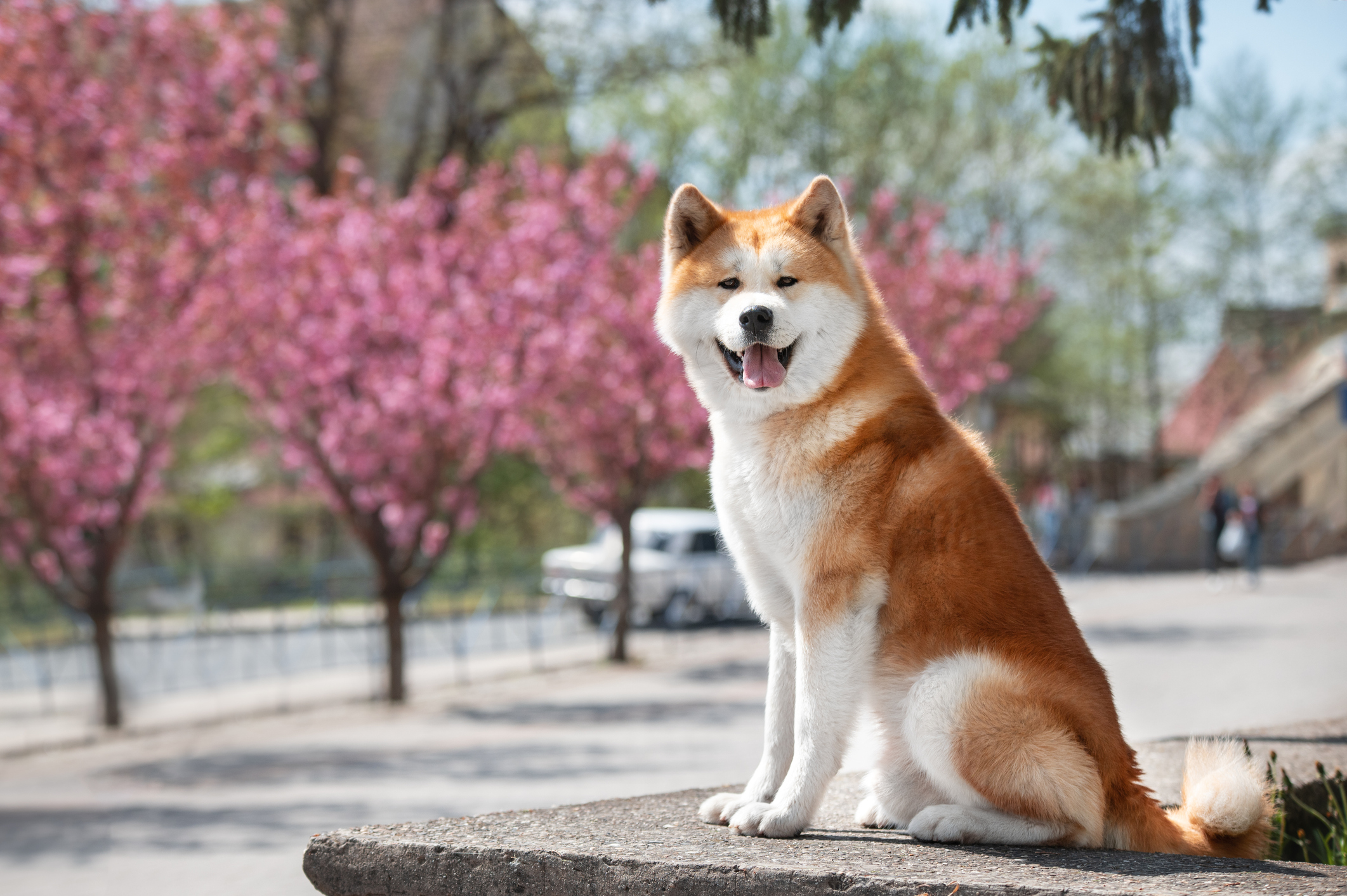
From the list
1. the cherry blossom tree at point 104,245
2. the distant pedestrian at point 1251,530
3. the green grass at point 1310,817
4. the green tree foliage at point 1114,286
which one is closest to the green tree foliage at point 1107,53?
the green grass at point 1310,817

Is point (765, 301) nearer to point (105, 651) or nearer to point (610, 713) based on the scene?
point (610, 713)

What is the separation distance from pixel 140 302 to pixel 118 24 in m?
2.96

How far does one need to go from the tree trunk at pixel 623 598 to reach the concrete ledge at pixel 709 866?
496 inches

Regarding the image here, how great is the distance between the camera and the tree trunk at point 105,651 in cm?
1221

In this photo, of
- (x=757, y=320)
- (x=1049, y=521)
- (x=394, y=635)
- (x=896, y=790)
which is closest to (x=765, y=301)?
(x=757, y=320)

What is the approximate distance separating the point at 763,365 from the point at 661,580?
17.2 metres

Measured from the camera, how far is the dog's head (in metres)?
3.17

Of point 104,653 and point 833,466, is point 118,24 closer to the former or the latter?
point 104,653

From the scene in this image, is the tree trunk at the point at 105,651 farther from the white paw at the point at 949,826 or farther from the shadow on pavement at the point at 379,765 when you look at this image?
the white paw at the point at 949,826

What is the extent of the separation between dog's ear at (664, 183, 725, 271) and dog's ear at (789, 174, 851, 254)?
0.23 meters

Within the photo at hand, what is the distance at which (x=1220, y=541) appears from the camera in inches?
969

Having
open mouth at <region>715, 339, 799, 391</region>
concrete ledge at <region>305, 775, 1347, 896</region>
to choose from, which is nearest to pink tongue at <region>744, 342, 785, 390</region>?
open mouth at <region>715, 339, 799, 391</region>

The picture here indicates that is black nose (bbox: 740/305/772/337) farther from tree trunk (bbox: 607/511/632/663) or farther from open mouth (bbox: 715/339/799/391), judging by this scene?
tree trunk (bbox: 607/511/632/663)

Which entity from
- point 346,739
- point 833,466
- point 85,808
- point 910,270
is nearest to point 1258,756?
point 833,466
